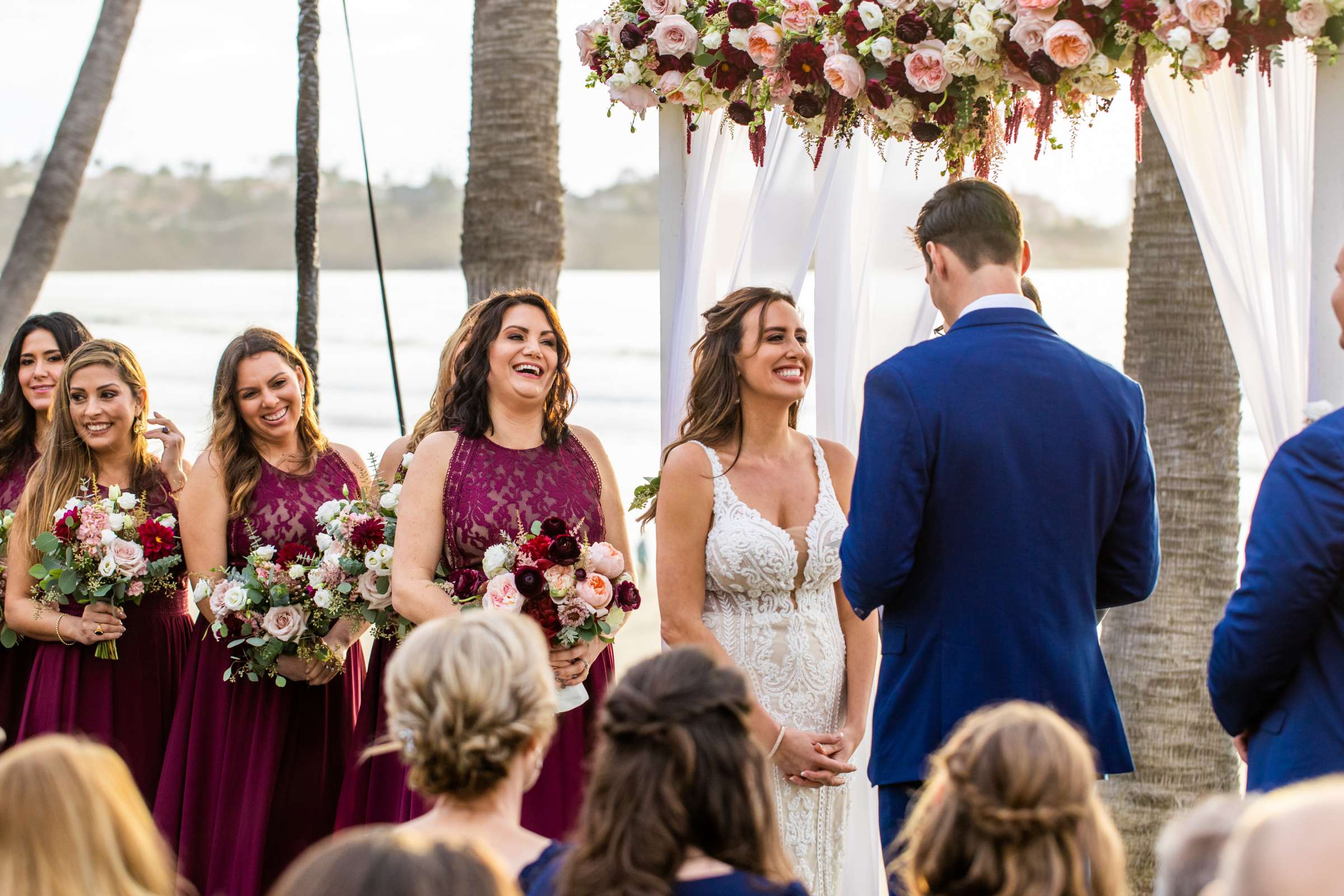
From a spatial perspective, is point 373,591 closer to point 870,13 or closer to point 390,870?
point 870,13

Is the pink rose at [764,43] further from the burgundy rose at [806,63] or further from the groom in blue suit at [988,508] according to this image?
the groom in blue suit at [988,508]

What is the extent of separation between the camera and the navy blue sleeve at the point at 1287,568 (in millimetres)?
2977

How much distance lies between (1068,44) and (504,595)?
2.20 metres

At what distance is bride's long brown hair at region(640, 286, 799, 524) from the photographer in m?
4.51

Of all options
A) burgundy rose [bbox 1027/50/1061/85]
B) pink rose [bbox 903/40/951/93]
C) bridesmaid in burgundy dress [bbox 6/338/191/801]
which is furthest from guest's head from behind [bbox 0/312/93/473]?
burgundy rose [bbox 1027/50/1061/85]

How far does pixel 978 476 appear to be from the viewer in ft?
11.5

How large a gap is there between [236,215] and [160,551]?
53454mm

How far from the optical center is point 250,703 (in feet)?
16.4

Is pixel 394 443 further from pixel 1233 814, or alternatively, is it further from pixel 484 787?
pixel 1233 814

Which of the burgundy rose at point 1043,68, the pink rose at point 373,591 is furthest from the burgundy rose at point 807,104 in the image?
the pink rose at point 373,591

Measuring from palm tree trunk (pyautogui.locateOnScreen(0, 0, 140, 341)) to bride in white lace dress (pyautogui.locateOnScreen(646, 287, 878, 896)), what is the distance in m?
7.56

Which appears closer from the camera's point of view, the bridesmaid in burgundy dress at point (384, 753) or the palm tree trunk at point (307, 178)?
the bridesmaid in burgundy dress at point (384, 753)

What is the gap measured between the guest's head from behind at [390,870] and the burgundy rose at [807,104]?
3.01 metres

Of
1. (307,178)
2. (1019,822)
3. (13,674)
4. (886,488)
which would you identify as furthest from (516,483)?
(307,178)
